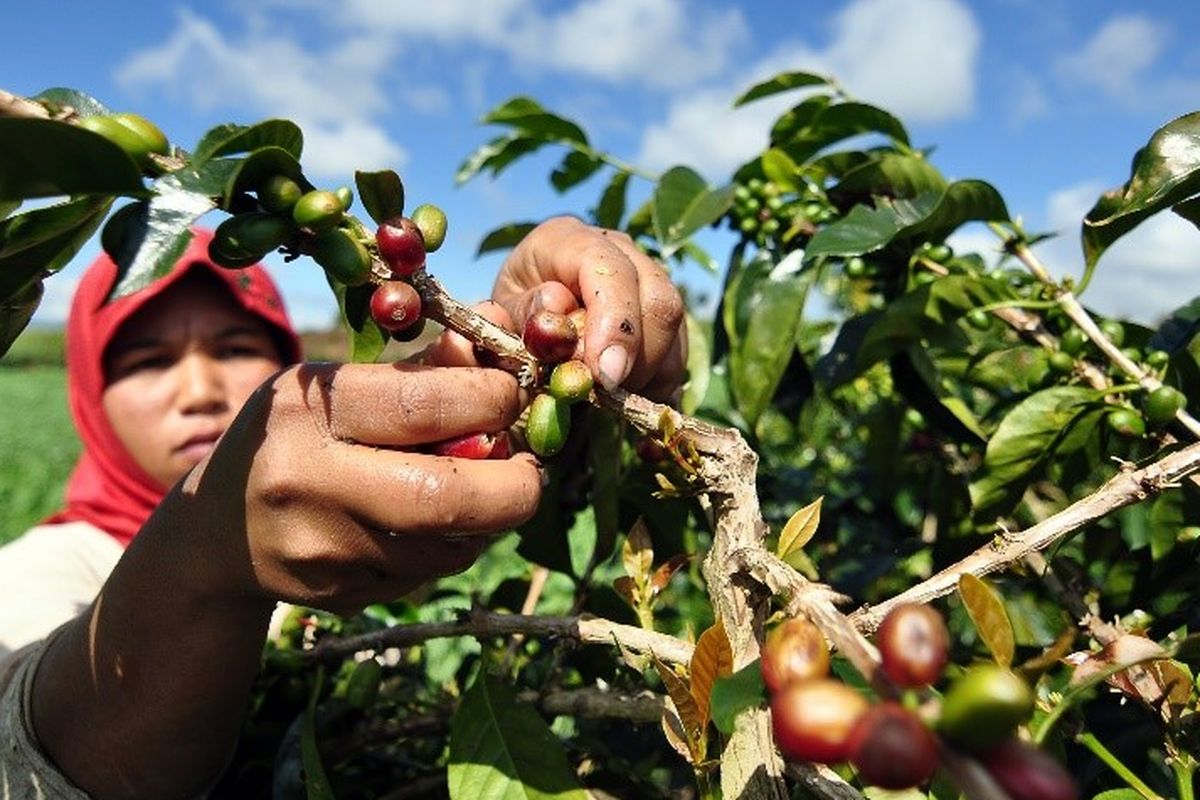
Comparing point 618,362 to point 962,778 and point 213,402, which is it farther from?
point 213,402

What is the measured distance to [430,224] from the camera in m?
1.03

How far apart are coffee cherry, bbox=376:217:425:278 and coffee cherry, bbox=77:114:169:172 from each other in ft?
0.69

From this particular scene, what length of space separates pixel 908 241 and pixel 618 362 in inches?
33.6

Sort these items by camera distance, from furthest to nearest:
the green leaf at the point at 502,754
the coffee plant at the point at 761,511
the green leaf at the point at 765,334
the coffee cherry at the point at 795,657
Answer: the green leaf at the point at 765,334
the green leaf at the point at 502,754
the coffee plant at the point at 761,511
the coffee cherry at the point at 795,657

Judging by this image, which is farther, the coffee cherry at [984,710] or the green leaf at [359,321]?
the green leaf at [359,321]

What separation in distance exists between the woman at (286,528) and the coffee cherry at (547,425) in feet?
0.08

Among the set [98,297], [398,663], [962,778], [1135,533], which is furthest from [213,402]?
[962,778]

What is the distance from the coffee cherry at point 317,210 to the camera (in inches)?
34.8

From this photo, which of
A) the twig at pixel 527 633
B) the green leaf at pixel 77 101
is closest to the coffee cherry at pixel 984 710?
the twig at pixel 527 633

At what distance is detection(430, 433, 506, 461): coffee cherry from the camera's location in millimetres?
1042

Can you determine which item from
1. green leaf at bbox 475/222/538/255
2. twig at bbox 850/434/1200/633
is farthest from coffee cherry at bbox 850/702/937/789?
green leaf at bbox 475/222/538/255

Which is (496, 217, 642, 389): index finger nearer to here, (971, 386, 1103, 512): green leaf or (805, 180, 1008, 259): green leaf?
(805, 180, 1008, 259): green leaf

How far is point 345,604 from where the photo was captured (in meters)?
1.07

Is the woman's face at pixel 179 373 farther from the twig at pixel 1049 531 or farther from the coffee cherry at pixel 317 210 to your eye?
the twig at pixel 1049 531
